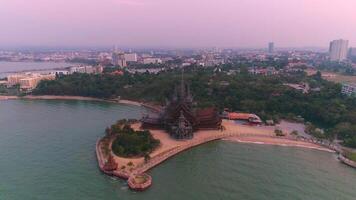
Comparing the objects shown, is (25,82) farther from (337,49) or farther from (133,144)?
(337,49)

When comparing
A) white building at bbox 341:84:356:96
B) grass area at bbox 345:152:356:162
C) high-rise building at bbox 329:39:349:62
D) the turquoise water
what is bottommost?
the turquoise water

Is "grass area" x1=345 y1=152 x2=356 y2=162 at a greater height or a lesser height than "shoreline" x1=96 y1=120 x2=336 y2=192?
greater

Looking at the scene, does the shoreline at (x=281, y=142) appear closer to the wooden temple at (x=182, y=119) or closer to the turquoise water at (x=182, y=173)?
the turquoise water at (x=182, y=173)

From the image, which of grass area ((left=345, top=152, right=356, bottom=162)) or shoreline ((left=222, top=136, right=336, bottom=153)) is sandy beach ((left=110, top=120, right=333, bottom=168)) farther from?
grass area ((left=345, top=152, right=356, bottom=162))

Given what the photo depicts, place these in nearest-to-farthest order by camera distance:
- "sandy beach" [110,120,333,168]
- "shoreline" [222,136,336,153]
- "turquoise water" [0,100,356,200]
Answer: "turquoise water" [0,100,356,200]
"sandy beach" [110,120,333,168]
"shoreline" [222,136,336,153]

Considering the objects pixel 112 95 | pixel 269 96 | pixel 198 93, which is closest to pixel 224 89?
pixel 198 93

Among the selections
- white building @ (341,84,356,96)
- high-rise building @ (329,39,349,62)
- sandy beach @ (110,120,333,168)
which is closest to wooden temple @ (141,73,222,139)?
sandy beach @ (110,120,333,168)

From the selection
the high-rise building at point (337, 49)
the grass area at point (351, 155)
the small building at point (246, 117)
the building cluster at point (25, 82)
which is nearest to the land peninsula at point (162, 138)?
the small building at point (246, 117)

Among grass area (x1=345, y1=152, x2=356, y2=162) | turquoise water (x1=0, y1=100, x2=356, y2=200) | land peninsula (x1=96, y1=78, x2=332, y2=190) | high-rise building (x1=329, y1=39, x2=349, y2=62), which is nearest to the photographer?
turquoise water (x1=0, y1=100, x2=356, y2=200)

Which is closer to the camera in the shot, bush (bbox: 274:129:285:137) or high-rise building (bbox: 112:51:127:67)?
bush (bbox: 274:129:285:137)
